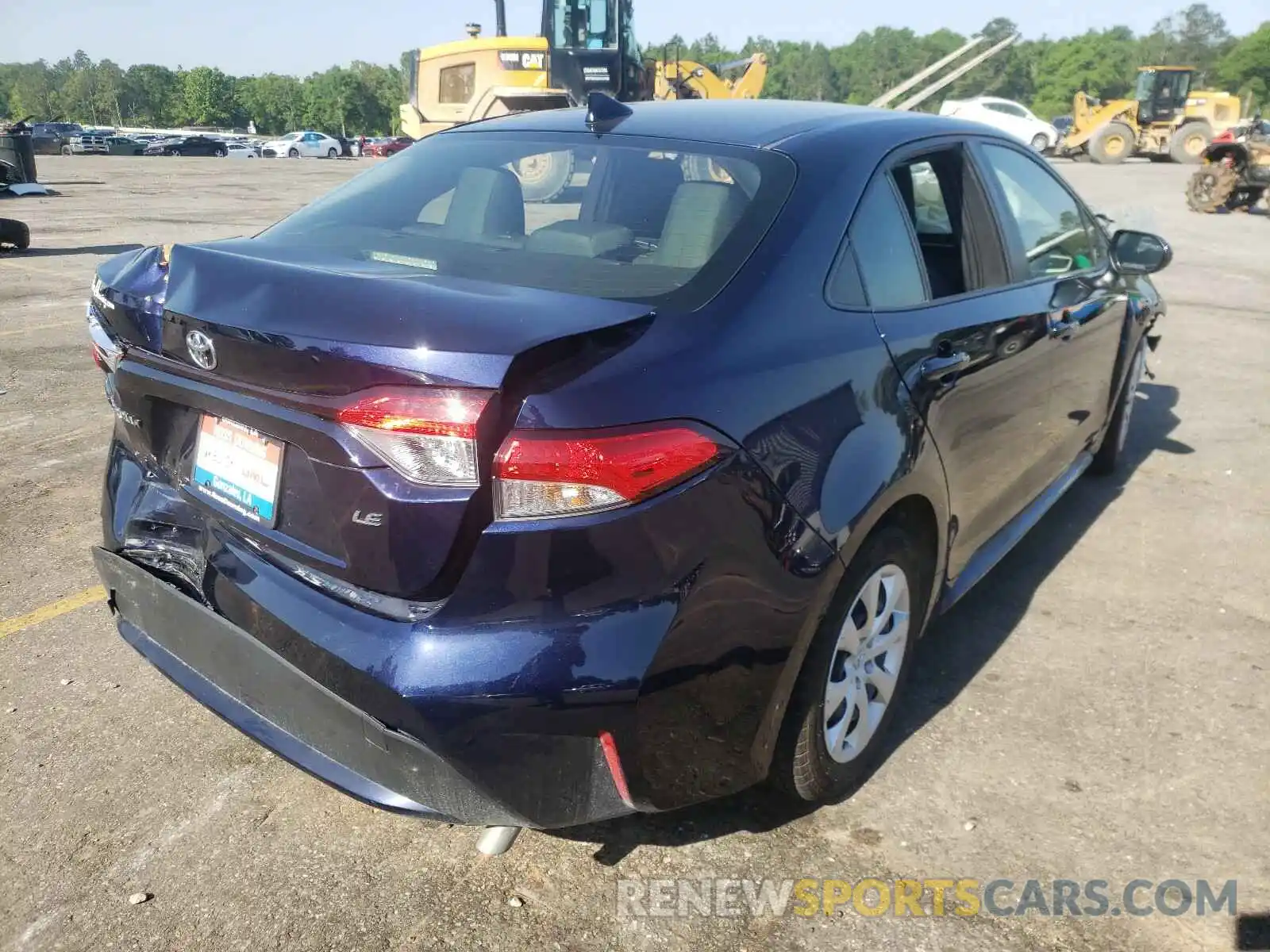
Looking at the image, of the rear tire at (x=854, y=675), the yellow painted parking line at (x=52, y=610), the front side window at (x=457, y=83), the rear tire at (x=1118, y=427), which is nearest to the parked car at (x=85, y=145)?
the front side window at (x=457, y=83)

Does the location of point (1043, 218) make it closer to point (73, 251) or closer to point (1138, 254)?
point (1138, 254)

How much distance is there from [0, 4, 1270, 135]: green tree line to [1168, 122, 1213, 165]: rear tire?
6949 centimetres

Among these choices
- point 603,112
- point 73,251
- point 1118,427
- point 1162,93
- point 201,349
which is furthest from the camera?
point 1162,93

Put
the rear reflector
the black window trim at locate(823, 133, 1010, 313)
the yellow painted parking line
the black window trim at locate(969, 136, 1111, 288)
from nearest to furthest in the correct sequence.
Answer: the rear reflector
the black window trim at locate(823, 133, 1010, 313)
the black window trim at locate(969, 136, 1111, 288)
the yellow painted parking line

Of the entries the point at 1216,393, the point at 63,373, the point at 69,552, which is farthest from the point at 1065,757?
the point at 63,373

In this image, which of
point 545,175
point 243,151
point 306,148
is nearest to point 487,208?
point 545,175

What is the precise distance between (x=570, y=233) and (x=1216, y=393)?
598cm

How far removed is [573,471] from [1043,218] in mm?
2783

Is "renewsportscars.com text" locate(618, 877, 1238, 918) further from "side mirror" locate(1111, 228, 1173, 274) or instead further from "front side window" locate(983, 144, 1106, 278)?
"side mirror" locate(1111, 228, 1173, 274)

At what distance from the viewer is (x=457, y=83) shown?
79.3 ft

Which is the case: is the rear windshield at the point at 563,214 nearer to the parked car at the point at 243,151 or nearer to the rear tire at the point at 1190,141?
the rear tire at the point at 1190,141

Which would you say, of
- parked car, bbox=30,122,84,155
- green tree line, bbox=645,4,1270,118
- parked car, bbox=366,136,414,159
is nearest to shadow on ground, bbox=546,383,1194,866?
parked car, bbox=366,136,414,159

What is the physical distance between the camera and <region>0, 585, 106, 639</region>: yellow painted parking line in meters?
3.42

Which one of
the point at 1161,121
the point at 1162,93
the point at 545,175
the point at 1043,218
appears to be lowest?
the point at 1043,218
